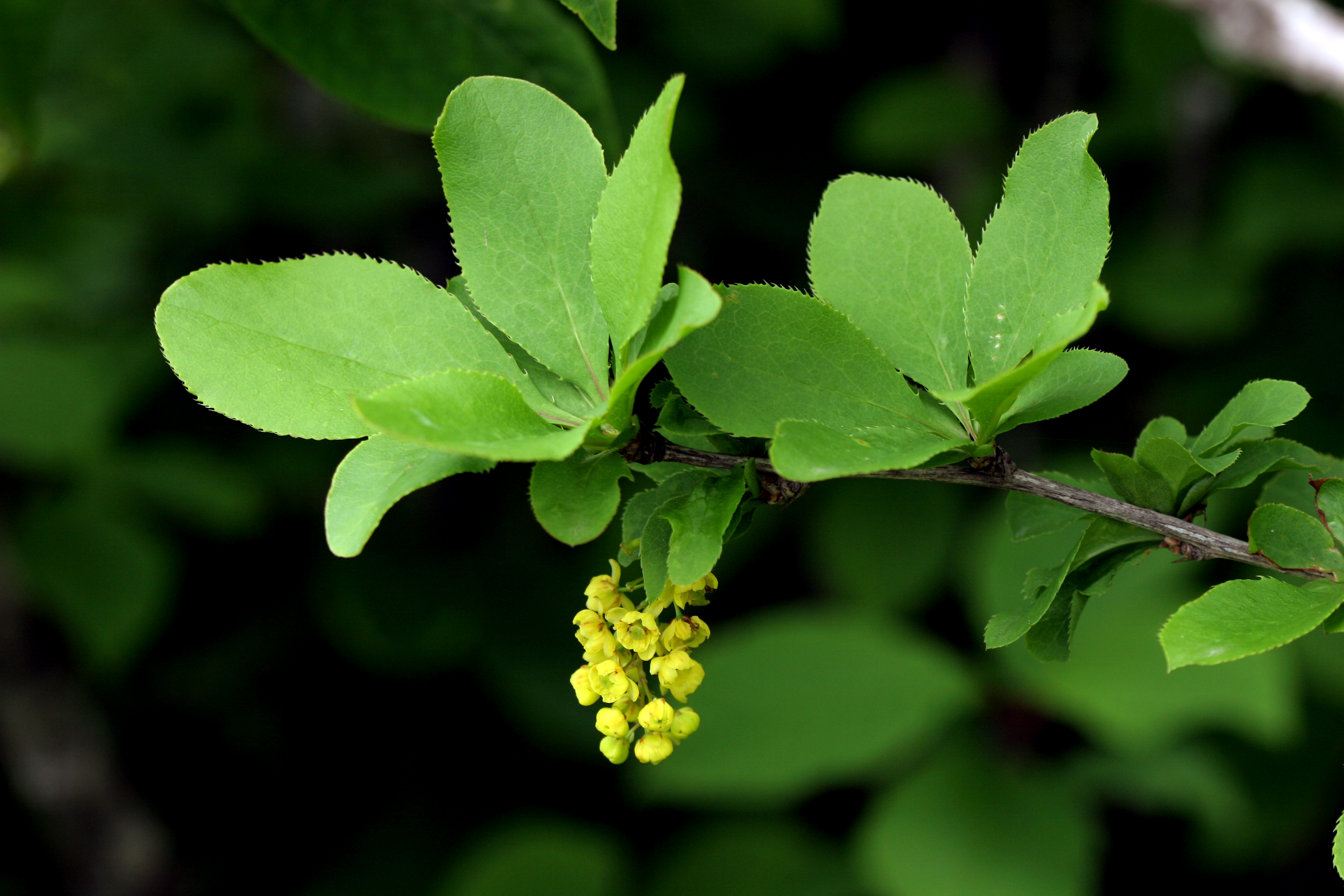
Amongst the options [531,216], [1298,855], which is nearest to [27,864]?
[531,216]

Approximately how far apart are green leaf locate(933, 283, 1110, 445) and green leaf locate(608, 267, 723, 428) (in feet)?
0.48

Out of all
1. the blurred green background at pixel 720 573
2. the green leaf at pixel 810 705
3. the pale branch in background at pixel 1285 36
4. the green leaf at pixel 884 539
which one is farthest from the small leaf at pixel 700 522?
the green leaf at pixel 884 539

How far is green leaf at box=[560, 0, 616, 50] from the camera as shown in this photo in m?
0.74

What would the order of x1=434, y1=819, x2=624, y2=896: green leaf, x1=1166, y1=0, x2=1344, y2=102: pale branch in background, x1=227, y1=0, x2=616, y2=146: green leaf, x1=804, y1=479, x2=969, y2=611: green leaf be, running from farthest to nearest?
x1=804, y1=479, x2=969, y2=611: green leaf < x1=434, y1=819, x2=624, y2=896: green leaf < x1=1166, y1=0, x2=1344, y2=102: pale branch in background < x1=227, y1=0, x2=616, y2=146: green leaf

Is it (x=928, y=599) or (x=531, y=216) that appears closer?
(x=531, y=216)

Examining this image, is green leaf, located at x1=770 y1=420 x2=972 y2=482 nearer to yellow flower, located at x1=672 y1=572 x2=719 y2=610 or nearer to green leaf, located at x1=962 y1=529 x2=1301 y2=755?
yellow flower, located at x1=672 y1=572 x2=719 y2=610

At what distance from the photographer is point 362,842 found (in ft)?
11.1

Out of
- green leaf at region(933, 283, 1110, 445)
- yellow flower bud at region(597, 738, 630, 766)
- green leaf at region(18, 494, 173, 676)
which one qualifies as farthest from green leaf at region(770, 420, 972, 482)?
green leaf at region(18, 494, 173, 676)

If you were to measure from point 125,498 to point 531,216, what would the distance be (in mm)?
2692

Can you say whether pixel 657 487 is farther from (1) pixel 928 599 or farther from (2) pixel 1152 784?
(1) pixel 928 599

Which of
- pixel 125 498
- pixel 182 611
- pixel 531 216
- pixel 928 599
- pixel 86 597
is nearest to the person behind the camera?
pixel 531 216

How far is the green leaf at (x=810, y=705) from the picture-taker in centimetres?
268

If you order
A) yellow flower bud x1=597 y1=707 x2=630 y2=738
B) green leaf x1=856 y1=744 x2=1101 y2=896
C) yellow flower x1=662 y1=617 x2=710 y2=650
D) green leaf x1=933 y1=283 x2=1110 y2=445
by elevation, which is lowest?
green leaf x1=856 y1=744 x2=1101 y2=896

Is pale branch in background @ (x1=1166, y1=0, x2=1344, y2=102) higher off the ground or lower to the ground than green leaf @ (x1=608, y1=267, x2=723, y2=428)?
lower
